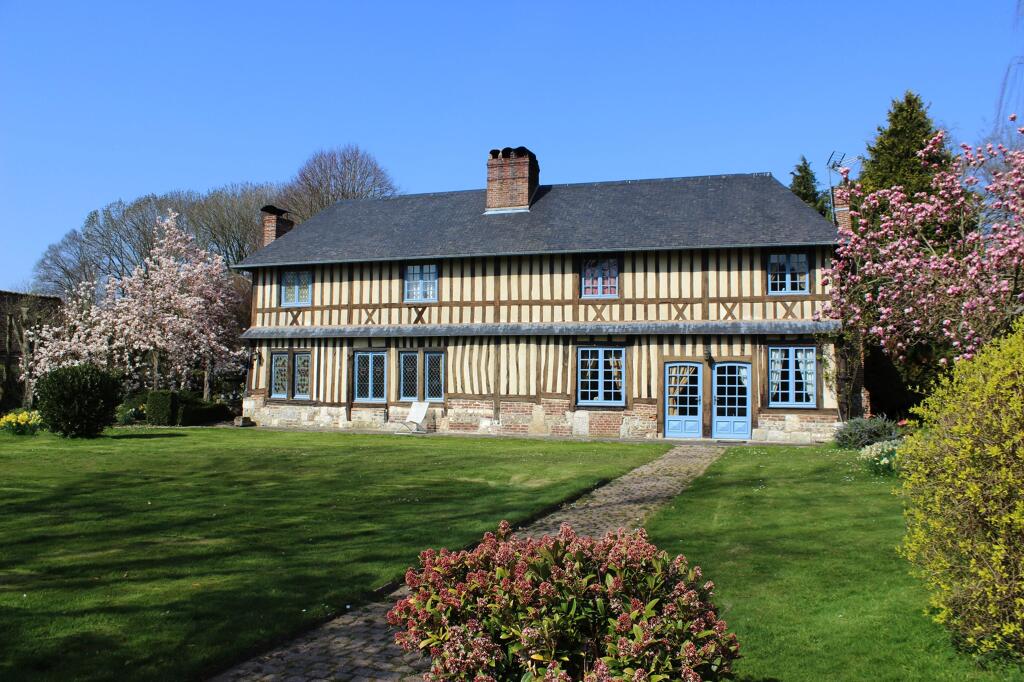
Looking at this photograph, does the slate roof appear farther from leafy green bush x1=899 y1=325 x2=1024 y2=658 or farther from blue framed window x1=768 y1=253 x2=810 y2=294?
leafy green bush x1=899 y1=325 x2=1024 y2=658

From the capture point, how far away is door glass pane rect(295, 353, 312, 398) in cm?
2269

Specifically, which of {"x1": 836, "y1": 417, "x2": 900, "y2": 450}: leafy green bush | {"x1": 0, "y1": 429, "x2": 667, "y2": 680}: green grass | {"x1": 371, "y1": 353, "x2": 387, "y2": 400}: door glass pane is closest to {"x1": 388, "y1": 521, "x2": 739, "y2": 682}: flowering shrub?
{"x1": 0, "y1": 429, "x2": 667, "y2": 680}: green grass

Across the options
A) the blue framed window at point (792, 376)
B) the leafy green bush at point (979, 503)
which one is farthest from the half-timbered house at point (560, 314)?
the leafy green bush at point (979, 503)

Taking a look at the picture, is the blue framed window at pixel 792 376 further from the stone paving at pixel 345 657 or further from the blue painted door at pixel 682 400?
the stone paving at pixel 345 657

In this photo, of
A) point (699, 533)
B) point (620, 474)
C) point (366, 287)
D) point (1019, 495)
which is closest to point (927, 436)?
point (1019, 495)

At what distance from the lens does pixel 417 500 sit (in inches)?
384

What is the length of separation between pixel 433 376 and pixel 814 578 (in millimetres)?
15892

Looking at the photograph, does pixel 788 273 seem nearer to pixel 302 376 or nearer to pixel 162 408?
pixel 302 376

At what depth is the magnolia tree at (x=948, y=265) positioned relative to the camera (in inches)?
503

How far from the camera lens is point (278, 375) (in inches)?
908

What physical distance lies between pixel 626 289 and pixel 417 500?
1133 centimetres

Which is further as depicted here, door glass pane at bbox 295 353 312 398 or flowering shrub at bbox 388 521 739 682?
door glass pane at bbox 295 353 312 398

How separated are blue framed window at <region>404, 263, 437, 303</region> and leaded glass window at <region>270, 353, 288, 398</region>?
4.46 metres

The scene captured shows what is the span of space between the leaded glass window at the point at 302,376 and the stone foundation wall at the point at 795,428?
12.6m
